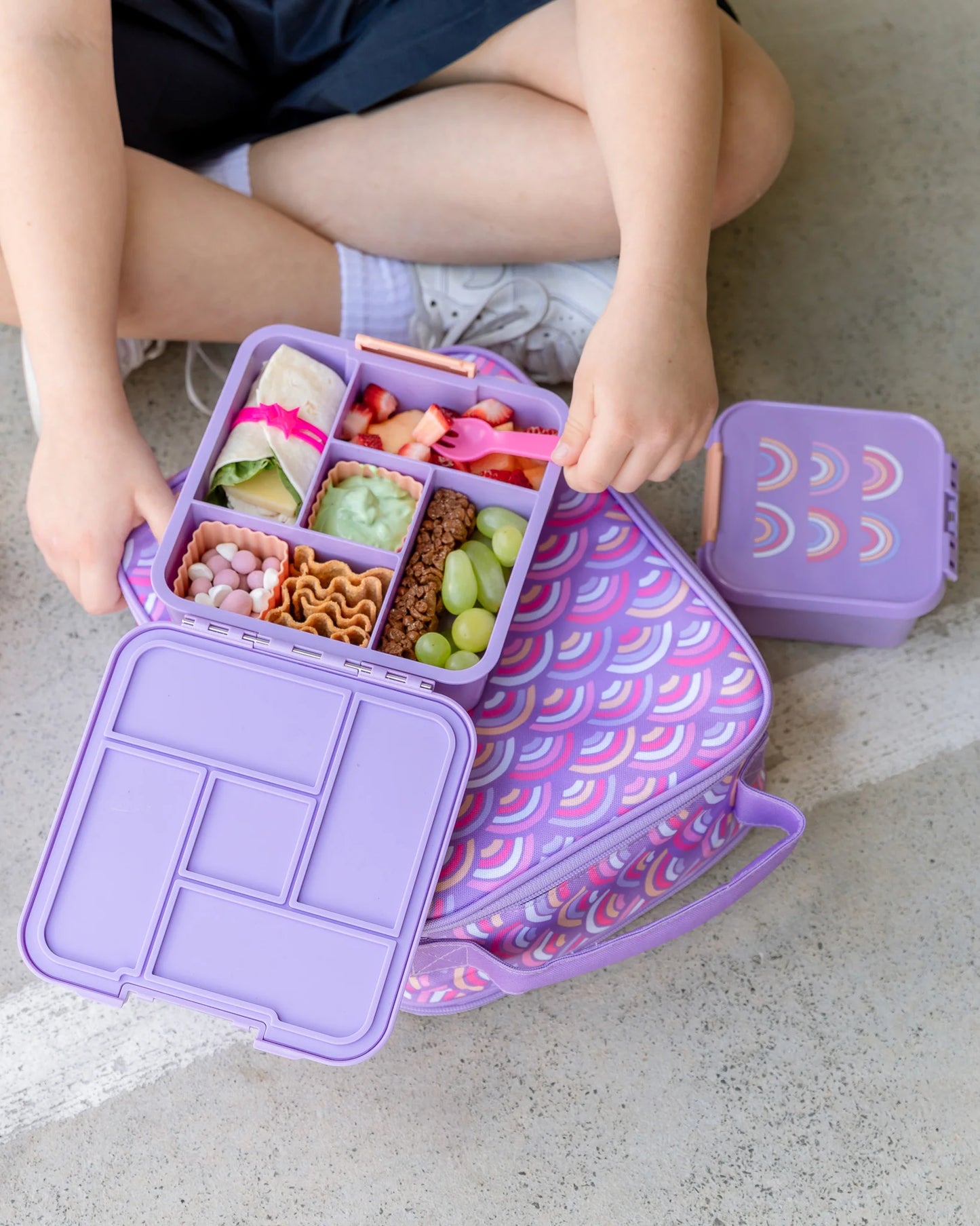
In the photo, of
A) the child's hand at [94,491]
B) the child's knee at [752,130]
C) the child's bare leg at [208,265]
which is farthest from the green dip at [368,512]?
the child's knee at [752,130]

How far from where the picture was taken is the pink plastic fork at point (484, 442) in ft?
2.55

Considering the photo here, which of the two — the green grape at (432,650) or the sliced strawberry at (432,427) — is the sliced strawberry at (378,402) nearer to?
the sliced strawberry at (432,427)

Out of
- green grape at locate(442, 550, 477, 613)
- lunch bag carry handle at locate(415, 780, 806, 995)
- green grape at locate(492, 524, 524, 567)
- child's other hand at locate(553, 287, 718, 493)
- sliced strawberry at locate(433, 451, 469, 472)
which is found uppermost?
child's other hand at locate(553, 287, 718, 493)

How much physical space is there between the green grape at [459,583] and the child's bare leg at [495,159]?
36 cm

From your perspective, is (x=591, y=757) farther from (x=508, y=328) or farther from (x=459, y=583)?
(x=508, y=328)

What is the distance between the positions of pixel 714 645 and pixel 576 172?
41 cm

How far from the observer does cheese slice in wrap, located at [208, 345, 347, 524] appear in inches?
30.1

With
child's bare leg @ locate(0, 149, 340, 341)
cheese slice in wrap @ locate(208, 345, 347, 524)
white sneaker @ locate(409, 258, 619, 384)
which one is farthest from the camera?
white sneaker @ locate(409, 258, 619, 384)

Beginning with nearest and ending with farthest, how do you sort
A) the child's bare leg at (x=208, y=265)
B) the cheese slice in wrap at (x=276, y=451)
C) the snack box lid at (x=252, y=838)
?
the snack box lid at (x=252, y=838) → the cheese slice in wrap at (x=276, y=451) → the child's bare leg at (x=208, y=265)

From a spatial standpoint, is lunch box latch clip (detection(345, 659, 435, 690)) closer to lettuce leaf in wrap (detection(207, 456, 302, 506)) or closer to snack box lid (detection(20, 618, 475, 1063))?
snack box lid (detection(20, 618, 475, 1063))

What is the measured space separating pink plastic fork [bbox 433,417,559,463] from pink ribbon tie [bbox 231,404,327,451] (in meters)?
0.09

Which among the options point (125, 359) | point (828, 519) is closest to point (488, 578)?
point (828, 519)

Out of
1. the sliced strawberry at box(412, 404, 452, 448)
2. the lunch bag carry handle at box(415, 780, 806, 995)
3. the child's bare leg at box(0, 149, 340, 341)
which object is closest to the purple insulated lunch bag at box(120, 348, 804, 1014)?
the lunch bag carry handle at box(415, 780, 806, 995)

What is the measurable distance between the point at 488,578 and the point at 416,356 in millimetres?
174
